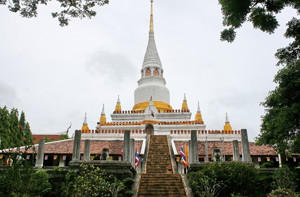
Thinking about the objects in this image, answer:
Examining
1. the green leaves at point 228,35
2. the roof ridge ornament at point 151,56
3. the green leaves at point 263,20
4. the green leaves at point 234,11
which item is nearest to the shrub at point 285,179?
the green leaves at point 228,35

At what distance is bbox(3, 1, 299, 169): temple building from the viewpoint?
22.8 metres

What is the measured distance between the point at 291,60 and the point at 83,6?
565cm

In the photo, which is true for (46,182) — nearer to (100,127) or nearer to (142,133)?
(142,133)

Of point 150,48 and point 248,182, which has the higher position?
point 150,48

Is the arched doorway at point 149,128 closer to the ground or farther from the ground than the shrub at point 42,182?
farther from the ground

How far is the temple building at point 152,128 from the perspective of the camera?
74.7ft

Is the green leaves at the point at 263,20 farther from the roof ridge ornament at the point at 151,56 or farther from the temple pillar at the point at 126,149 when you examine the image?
the roof ridge ornament at the point at 151,56

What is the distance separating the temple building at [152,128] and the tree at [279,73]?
4377 millimetres

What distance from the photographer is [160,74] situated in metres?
44.4

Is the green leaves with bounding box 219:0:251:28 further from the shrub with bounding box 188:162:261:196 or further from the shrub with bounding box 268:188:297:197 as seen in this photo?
the shrub with bounding box 188:162:261:196

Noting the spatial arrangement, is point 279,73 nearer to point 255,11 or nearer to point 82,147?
point 255,11

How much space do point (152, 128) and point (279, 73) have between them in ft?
66.3

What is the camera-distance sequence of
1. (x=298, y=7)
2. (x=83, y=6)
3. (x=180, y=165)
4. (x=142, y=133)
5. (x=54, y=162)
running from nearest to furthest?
(x=298, y=7) → (x=83, y=6) → (x=180, y=165) → (x=54, y=162) → (x=142, y=133)

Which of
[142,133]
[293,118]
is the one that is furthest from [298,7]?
[142,133]
